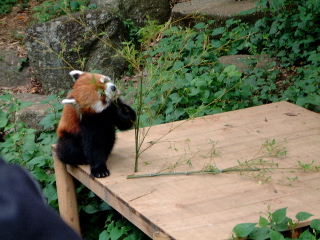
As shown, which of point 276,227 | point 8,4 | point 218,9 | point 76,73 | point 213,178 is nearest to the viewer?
point 276,227

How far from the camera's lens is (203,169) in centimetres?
347

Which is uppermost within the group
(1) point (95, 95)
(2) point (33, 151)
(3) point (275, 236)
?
(1) point (95, 95)

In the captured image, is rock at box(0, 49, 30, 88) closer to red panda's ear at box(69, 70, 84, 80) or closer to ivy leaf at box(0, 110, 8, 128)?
ivy leaf at box(0, 110, 8, 128)

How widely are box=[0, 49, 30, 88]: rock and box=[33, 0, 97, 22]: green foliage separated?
0.72 m

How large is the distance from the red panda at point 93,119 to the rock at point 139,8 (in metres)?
4.34

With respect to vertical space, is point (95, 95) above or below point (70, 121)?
above

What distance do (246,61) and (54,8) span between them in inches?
138

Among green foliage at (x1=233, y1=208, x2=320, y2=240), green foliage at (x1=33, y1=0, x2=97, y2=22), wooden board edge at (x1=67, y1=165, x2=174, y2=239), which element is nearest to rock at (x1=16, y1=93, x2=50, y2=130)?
wooden board edge at (x1=67, y1=165, x2=174, y2=239)

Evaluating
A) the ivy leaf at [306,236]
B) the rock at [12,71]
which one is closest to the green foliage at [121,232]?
the ivy leaf at [306,236]

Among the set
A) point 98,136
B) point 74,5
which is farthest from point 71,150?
point 74,5

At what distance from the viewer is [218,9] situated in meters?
7.12

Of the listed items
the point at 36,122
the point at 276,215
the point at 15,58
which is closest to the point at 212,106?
the point at 36,122

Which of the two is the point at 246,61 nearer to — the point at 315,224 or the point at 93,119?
the point at 93,119

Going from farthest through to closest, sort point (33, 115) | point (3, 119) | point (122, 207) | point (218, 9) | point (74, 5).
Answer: point (74, 5), point (218, 9), point (33, 115), point (3, 119), point (122, 207)
